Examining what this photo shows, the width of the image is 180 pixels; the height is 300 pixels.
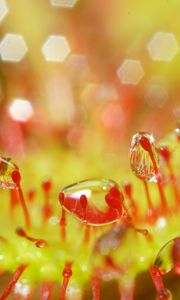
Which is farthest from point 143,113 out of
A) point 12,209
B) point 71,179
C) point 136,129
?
point 12,209

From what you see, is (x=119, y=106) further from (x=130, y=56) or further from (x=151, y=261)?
(x=151, y=261)

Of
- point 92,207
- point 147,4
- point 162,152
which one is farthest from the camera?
point 147,4

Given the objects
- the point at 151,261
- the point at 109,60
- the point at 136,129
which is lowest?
the point at 151,261

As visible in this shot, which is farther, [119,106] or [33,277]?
[119,106]

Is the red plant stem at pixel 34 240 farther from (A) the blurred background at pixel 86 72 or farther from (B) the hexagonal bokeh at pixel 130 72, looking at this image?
(B) the hexagonal bokeh at pixel 130 72

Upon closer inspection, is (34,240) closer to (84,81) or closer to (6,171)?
(6,171)

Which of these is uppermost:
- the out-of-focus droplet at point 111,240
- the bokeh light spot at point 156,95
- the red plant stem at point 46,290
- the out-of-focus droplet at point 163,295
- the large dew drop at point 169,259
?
the bokeh light spot at point 156,95

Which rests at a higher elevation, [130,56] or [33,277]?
[130,56]

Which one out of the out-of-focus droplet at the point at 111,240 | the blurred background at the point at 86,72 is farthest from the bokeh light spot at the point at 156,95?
the out-of-focus droplet at the point at 111,240

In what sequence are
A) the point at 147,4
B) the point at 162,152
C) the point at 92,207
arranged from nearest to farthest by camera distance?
the point at 92,207
the point at 162,152
the point at 147,4
